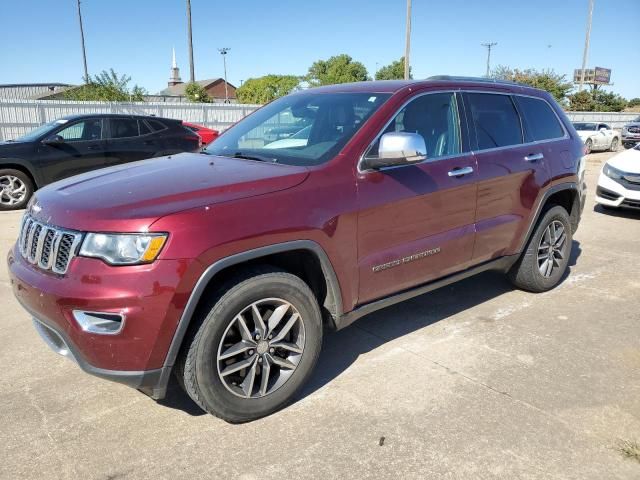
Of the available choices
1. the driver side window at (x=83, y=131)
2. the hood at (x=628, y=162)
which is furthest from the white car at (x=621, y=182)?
the driver side window at (x=83, y=131)

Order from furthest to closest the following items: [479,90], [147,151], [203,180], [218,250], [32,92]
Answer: [32,92] → [147,151] → [479,90] → [203,180] → [218,250]

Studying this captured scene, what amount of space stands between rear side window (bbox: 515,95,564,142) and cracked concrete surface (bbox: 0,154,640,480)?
1580 millimetres

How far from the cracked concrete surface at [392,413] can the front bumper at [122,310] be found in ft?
1.51

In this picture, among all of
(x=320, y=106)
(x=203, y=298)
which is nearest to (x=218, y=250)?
(x=203, y=298)

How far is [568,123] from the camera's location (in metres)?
5.07

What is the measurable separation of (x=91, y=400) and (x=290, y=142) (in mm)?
2030

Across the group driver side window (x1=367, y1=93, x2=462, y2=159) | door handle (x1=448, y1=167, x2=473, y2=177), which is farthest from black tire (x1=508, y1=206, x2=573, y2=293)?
driver side window (x1=367, y1=93, x2=462, y2=159)

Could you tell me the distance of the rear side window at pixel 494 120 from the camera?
4016mm

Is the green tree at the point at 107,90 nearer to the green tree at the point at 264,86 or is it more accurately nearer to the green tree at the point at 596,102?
the green tree at the point at 596,102

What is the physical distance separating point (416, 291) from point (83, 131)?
788 centimetres

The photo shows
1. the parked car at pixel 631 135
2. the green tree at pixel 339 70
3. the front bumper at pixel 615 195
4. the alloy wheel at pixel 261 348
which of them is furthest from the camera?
the green tree at pixel 339 70

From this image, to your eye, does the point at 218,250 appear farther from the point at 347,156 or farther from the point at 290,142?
the point at 290,142

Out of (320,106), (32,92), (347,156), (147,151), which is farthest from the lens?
(32,92)

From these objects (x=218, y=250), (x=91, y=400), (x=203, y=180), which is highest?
(x=203, y=180)
